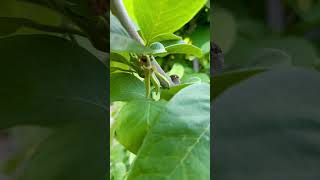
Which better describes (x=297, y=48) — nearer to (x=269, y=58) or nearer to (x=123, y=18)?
(x=269, y=58)

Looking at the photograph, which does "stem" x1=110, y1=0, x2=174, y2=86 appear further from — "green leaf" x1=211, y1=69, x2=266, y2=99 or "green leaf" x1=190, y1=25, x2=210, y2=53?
"green leaf" x1=190, y1=25, x2=210, y2=53

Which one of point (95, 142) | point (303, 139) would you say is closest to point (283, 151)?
point (303, 139)

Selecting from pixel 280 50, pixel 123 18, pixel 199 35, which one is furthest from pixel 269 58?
pixel 199 35

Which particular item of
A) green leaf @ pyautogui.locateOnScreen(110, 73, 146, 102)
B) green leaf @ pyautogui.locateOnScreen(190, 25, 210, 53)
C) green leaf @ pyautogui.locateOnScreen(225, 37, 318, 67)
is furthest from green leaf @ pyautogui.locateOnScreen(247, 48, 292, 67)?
green leaf @ pyautogui.locateOnScreen(190, 25, 210, 53)

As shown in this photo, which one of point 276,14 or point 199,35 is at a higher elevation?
point 276,14

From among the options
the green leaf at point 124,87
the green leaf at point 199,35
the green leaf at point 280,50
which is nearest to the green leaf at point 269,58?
the green leaf at point 280,50

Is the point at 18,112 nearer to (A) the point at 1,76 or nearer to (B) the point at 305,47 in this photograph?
(A) the point at 1,76
